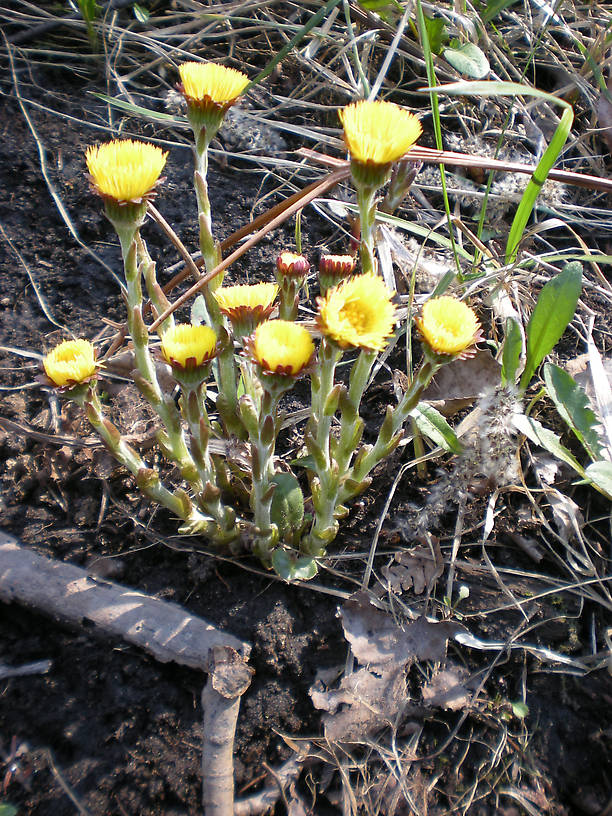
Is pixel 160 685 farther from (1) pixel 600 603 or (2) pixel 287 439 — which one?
(1) pixel 600 603

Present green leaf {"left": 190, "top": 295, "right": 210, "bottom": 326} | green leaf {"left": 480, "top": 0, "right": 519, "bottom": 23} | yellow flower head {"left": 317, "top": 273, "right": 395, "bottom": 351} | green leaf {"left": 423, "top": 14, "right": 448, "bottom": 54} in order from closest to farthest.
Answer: yellow flower head {"left": 317, "top": 273, "right": 395, "bottom": 351}
green leaf {"left": 190, "top": 295, "right": 210, "bottom": 326}
green leaf {"left": 423, "top": 14, "right": 448, "bottom": 54}
green leaf {"left": 480, "top": 0, "right": 519, "bottom": 23}

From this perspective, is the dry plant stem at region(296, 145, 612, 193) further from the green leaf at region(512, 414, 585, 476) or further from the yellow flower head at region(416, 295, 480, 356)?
the green leaf at region(512, 414, 585, 476)

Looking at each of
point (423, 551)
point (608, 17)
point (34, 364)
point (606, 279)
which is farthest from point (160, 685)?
point (608, 17)

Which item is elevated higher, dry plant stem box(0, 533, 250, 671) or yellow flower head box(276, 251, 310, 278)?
yellow flower head box(276, 251, 310, 278)

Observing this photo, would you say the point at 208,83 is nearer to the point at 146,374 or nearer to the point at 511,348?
the point at 146,374

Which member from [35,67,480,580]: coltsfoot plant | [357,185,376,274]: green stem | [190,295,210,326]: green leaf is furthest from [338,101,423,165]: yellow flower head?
[190,295,210,326]: green leaf

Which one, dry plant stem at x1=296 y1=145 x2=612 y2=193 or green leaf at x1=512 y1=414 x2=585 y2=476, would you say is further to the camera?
green leaf at x1=512 y1=414 x2=585 y2=476
